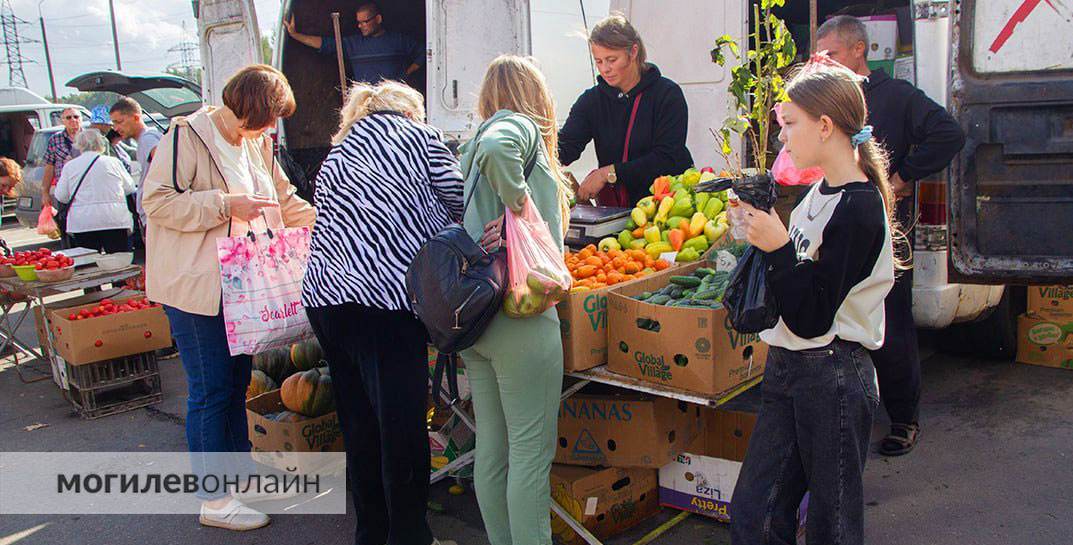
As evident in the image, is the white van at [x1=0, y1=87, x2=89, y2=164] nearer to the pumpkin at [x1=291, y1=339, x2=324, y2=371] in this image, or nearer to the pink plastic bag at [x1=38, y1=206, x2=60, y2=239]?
the pink plastic bag at [x1=38, y1=206, x2=60, y2=239]

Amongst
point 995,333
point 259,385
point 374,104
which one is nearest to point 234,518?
point 259,385

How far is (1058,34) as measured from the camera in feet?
11.3

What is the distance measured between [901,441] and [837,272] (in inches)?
96.2

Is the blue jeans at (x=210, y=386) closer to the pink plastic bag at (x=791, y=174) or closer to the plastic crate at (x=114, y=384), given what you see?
the plastic crate at (x=114, y=384)

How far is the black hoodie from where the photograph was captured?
168 inches

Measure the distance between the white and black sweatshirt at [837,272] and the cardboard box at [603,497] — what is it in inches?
52.7

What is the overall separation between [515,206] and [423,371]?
798 millimetres

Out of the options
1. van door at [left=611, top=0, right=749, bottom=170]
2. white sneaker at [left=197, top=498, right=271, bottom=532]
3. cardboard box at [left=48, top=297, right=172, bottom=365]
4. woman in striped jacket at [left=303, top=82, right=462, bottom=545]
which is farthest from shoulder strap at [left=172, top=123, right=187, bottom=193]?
van door at [left=611, top=0, right=749, bottom=170]

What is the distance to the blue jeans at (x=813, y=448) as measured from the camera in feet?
7.20

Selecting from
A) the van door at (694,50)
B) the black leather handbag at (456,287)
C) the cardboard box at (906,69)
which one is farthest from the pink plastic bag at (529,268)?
the van door at (694,50)

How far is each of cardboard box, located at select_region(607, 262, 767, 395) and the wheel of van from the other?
303 cm

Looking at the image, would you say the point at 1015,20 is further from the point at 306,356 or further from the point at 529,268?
the point at 306,356

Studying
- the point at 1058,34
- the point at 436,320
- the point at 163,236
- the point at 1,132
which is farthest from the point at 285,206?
the point at 1,132

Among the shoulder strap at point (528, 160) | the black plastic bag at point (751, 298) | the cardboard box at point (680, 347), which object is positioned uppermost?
the shoulder strap at point (528, 160)
